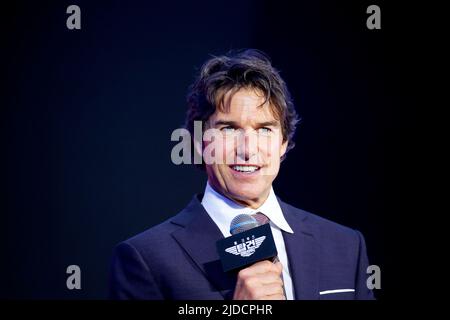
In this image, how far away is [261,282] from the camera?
204 cm

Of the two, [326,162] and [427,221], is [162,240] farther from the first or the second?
[427,221]

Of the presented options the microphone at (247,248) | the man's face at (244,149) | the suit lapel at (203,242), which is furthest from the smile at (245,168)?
the microphone at (247,248)

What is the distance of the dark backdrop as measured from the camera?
10.5 feet

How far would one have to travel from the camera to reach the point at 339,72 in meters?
3.44

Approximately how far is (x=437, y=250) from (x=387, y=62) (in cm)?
104

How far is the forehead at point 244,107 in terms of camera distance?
2518 mm

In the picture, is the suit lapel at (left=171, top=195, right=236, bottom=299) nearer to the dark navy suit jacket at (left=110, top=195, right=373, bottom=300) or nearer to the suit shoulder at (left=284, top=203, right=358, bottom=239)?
the dark navy suit jacket at (left=110, top=195, right=373, bottom=300)

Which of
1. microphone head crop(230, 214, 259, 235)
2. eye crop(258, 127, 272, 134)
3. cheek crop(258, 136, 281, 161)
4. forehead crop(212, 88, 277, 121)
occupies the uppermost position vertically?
forehead crop(212, 88, 277, 121)

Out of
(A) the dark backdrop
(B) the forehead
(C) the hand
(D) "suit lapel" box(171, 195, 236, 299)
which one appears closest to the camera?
(C) the hand

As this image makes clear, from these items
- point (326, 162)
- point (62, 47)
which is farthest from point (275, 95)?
point (62, 47)

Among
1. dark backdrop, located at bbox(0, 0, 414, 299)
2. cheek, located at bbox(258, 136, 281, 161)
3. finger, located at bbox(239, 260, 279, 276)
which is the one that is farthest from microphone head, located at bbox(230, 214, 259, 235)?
dark backdrop, located at bbox(0, 0, 414, 299)

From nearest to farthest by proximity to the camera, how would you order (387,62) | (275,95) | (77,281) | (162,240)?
1. (162,240)
2. (275,95)
3. (77,281)
4. (387,62)

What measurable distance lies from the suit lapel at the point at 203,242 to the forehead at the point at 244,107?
40 centimetres

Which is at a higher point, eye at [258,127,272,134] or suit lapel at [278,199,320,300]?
eye at [258,127,272,134]
